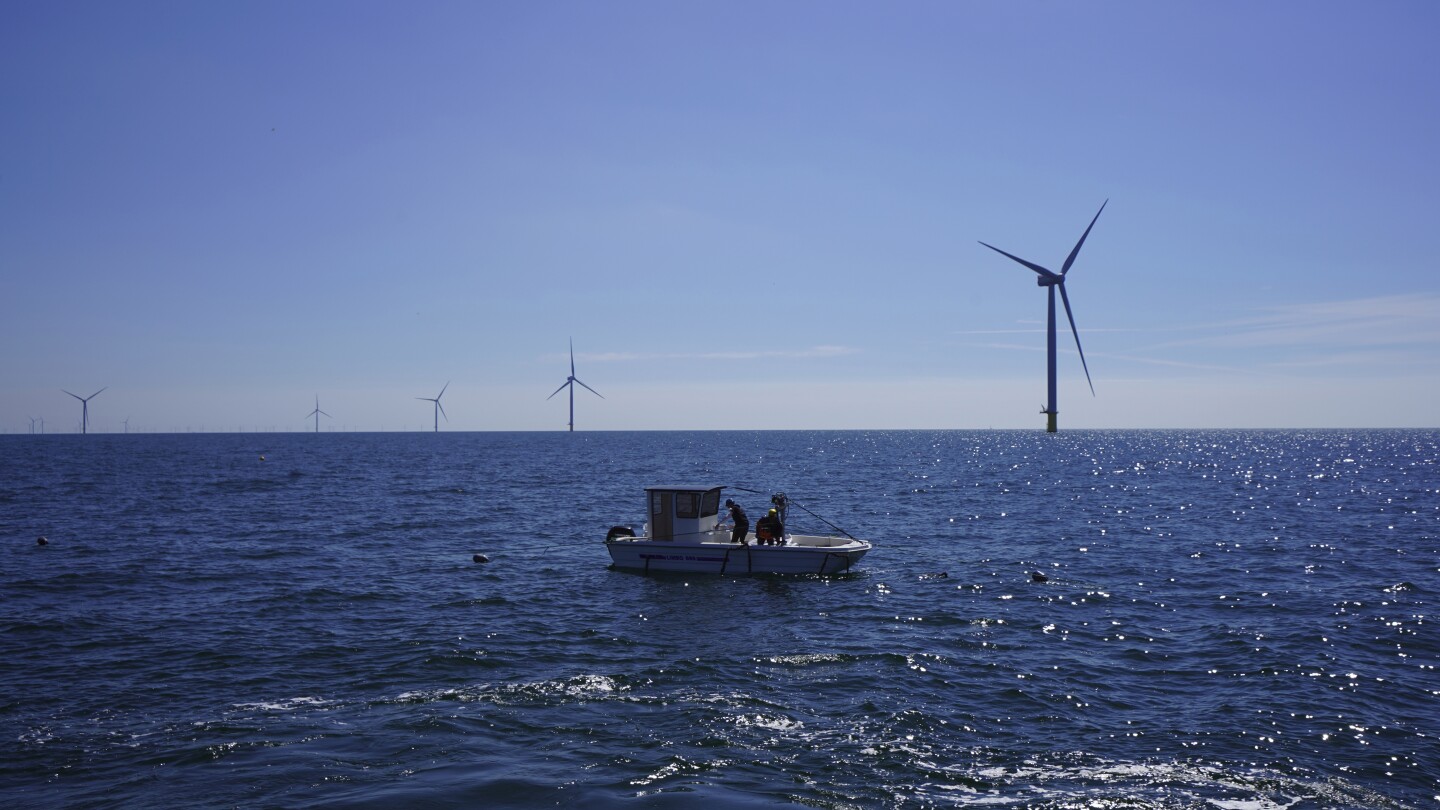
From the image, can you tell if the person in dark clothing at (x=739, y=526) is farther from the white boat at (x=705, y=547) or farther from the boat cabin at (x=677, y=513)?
the boat cabin at (x=677, y=513)

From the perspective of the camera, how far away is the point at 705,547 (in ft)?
117

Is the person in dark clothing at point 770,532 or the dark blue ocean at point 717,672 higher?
the person in dark clothing at point 770,532

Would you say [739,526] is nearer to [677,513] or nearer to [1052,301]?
[677,513]

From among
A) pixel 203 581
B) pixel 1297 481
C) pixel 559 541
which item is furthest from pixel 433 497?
pixel 1297 481

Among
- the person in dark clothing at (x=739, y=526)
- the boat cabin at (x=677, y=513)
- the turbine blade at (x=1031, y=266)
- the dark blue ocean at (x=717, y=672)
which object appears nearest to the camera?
the dark blue ocean at (x=717, y=672)

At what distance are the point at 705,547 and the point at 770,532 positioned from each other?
255cm

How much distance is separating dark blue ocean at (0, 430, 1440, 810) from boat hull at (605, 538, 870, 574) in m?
0.63

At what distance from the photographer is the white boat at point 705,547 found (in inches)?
1382

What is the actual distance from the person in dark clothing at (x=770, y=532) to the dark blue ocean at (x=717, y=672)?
1.50m

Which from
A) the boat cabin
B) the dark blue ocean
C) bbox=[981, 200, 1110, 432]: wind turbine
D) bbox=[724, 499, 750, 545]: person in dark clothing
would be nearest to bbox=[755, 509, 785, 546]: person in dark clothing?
bbox=[724, 499, 750, 545]: person in dark clothing

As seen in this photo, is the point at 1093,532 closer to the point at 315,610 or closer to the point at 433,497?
the point at 315,610

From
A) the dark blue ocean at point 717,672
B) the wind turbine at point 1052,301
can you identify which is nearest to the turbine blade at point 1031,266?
the wind turbine at point 1052,301

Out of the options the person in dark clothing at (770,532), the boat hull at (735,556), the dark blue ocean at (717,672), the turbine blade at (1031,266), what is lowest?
the dark blue ocean at (717,672)

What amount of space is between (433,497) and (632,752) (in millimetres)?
58814
